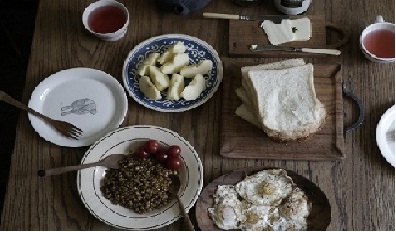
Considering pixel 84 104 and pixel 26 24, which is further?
pixel 26 24

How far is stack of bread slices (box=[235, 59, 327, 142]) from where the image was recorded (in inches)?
59.5

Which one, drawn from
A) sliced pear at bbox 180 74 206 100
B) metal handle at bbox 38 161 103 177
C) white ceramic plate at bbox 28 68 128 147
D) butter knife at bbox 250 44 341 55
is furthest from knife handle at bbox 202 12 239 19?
metal handle at bbox 38 161 103 177

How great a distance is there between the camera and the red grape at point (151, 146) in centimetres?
151

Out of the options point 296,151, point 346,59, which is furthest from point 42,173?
point 346,59

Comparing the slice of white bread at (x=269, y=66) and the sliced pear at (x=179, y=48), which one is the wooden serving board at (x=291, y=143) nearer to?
the slice of white bread at (x=269, y=66)

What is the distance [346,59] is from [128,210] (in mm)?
722

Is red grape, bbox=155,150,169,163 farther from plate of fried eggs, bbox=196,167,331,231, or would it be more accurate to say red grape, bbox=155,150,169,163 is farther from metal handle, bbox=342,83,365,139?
metal handle, bbox=342,83,365,139

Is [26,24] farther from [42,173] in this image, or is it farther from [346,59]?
[346,59]

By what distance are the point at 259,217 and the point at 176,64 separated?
474 millimetres

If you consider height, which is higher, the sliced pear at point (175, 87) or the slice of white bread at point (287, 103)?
the slice of white bread at point (287, 103)

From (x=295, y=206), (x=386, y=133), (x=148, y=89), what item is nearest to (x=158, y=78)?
(x=148, y=89)

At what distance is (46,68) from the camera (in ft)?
5.53

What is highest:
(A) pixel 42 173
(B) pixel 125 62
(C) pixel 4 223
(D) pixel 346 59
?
(D) pixel 346 59

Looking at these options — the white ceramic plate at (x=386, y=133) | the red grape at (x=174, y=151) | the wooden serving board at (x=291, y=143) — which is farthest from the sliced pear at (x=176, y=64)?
the white ceramic plate at (x=386, y=133)
